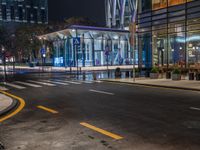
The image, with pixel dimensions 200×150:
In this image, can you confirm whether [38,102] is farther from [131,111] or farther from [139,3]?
[139,3]

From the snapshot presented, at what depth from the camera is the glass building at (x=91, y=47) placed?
201ft

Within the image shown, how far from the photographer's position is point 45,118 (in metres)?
9.23

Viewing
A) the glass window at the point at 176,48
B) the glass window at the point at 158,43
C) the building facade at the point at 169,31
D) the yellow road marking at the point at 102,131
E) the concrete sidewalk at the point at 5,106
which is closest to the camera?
the yellow road marking at the point at 102,131

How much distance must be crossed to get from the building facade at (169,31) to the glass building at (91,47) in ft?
78.1

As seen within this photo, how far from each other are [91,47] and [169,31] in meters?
33.3

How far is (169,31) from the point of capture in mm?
32781

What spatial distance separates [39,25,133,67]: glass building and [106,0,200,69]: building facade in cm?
2381

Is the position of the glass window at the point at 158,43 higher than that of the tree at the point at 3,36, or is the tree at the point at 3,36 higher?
the tree at the point at 3,36

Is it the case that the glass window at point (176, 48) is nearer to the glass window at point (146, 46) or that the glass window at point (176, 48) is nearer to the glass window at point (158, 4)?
the glass window at point (146, 46)

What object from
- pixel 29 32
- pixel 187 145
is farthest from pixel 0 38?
pixel 187 145

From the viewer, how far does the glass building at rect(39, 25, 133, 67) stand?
61375mm

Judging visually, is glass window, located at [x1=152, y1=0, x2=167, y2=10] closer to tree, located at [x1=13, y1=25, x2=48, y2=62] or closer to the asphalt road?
the asphalt road

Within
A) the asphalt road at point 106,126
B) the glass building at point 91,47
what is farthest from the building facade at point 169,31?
the glass building at point 91,47

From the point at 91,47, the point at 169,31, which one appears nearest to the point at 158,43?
the point at 169,31
